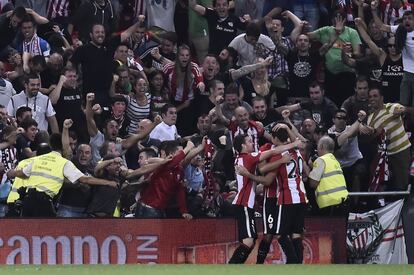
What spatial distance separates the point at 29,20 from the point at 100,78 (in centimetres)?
139

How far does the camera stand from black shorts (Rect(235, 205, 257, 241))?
16.6 m

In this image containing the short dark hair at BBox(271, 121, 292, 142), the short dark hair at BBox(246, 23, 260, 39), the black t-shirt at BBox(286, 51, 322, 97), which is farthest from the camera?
the black t-shirt at BBox(286, 51, 322, 97)

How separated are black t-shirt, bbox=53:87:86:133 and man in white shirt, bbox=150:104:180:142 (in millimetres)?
1161

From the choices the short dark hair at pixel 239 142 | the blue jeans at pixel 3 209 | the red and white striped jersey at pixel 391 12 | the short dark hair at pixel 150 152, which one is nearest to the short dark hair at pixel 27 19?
the short dark hair at pixel 150 152

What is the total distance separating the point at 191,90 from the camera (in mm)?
20812

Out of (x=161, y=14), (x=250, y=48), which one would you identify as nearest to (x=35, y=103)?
(x=161, y=14)

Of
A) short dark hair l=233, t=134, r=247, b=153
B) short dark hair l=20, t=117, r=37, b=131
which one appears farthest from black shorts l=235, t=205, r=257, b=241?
short dark hair l=20, t=117, r=37, b=131

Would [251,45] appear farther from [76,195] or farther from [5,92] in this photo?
[76,195]

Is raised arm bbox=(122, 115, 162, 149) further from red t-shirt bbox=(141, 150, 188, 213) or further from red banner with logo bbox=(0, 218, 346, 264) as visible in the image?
red banner with logo bbox=(0, 218, 346, 264)

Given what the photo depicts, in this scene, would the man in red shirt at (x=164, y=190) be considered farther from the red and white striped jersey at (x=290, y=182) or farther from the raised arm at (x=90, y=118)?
the raised arm at (x=90, y=118)

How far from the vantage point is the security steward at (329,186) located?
1783 centimetres

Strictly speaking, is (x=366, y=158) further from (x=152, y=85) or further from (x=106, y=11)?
(x=106, y=11)

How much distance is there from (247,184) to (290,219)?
680 mm

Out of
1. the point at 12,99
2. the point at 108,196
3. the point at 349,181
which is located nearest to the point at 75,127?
the point at 12,99
